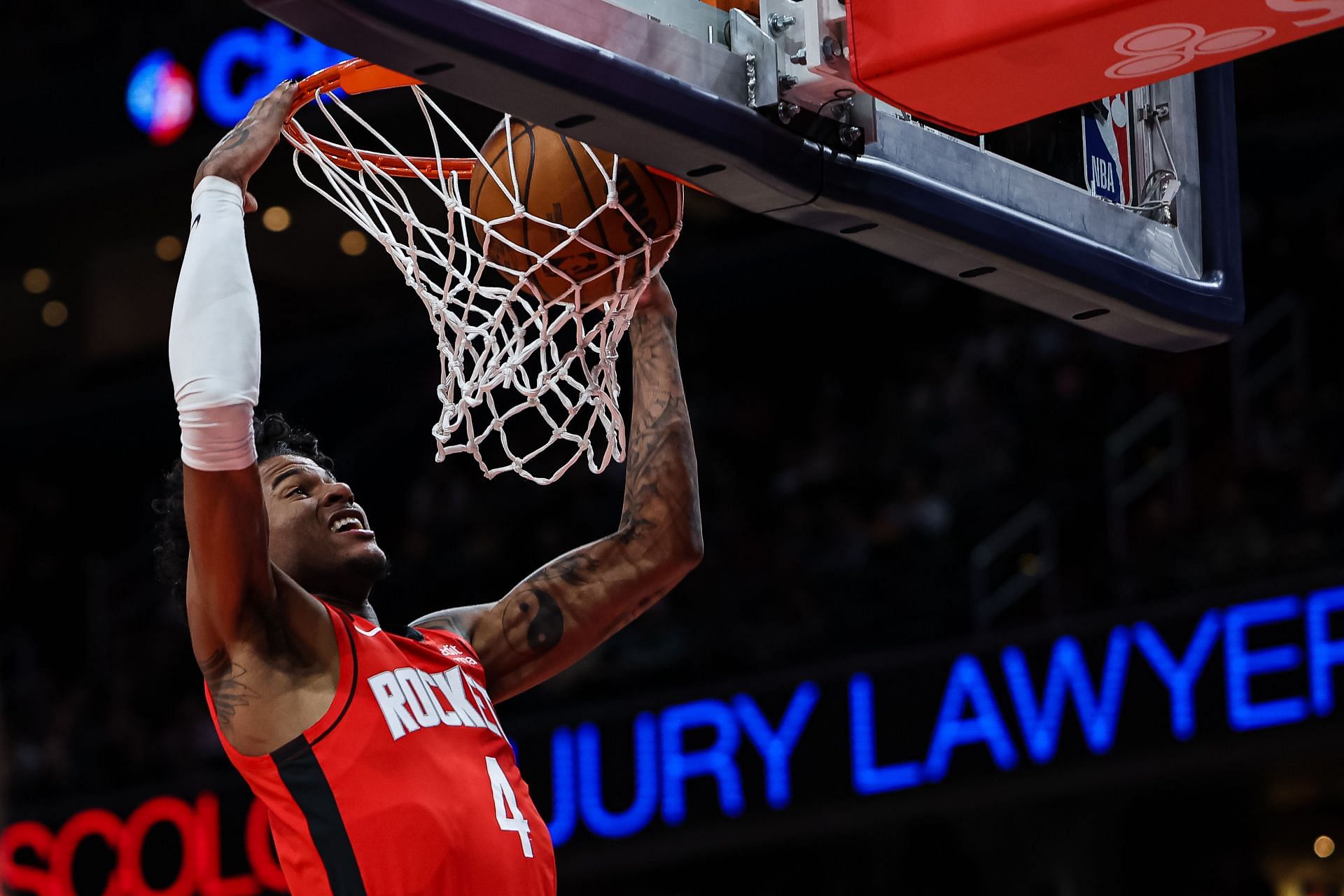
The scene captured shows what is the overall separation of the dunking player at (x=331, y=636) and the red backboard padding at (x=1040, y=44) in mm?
976

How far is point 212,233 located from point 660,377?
41.1 inches

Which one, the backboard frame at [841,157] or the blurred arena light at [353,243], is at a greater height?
the backboard frame at [841,157]

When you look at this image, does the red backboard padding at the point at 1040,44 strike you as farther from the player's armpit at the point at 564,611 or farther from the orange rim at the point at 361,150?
the player's armpit at the point at 564,611

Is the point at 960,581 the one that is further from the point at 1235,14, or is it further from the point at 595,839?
the point at 1235,14

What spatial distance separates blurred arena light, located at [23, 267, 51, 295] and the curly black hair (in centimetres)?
1290

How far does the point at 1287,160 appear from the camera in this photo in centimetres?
1180

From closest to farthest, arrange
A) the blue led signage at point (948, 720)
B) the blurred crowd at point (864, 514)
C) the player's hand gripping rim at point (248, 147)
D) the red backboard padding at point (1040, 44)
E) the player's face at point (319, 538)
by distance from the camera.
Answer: the red backboard padding at point (1040, 44), the player's hand gripping rim at point (248, 147), the player's face at point (319, 538), the blue led signage at point (948, 720), the blurred crowd at point (864, 514)

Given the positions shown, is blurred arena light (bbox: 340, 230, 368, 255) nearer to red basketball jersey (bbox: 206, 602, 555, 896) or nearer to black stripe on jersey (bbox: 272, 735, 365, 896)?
red basketball jersey (bbox: 206, 602, 555, 896)

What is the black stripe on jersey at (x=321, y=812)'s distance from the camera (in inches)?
124

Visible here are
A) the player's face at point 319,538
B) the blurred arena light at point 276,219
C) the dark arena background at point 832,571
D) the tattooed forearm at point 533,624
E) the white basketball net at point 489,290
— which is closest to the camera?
the white basketball net at point 489,290

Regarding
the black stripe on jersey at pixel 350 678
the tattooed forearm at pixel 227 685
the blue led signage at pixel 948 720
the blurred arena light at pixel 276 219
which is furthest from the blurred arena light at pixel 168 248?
the tattooed forearm at pixel 227 685

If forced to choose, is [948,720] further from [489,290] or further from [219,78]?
[219,78]

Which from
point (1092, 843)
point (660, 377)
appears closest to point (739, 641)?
point (1092, 843)

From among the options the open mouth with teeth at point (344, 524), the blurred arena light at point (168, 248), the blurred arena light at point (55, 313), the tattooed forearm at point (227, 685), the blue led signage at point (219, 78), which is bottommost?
the blurred arena light at point (55, 313)
